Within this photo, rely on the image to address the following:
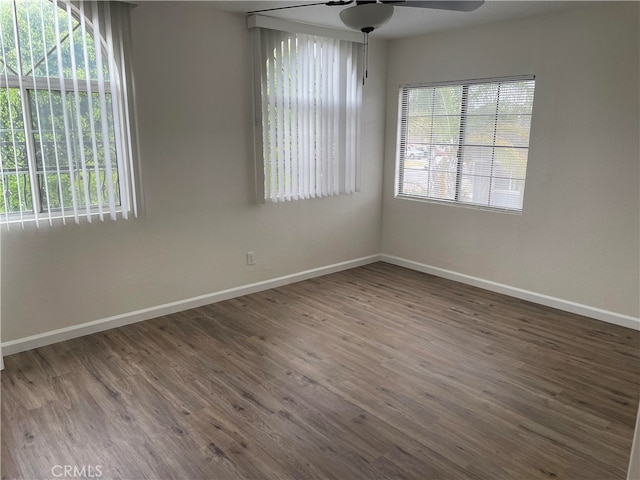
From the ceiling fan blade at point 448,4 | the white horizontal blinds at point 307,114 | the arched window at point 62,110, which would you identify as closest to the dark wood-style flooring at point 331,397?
the arched window at point 62,110

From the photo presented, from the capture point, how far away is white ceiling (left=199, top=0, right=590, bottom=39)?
3459mm

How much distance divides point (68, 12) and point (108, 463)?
8.88 feet

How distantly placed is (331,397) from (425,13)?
298 centimetres

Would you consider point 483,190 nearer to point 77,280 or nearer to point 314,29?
point 314,29

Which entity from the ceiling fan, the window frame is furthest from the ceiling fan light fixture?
the window frame

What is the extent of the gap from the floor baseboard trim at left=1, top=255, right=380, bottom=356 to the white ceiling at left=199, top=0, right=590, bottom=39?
2339 mm

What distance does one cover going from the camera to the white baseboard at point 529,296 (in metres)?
3.72

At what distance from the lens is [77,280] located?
3.38 meters

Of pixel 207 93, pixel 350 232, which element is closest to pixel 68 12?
A: pixel 207 93

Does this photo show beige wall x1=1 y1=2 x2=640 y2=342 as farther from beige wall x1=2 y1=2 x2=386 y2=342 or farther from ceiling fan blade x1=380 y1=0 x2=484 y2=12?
ceiling fan blade x1=380 y1=0 x2=484 y2=12

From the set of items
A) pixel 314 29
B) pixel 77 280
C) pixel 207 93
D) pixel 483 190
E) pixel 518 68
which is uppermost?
pixel 314 29

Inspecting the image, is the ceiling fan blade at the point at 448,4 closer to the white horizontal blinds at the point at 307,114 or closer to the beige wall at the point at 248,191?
the beige wall at the point at 248,191

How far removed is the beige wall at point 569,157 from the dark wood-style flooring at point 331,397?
0.41m

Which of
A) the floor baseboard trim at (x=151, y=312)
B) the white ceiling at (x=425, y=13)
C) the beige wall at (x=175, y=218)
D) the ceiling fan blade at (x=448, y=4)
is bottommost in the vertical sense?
the floor baseboard trim at (x=151, y=312)
